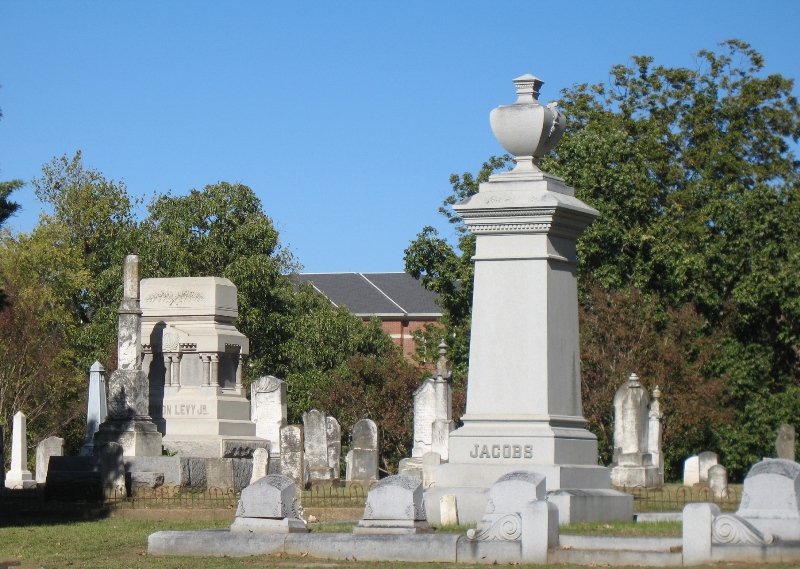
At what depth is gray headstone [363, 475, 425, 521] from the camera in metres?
13.5

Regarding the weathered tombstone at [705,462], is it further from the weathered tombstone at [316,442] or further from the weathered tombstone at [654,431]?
the weathered tombstone at [316,442]

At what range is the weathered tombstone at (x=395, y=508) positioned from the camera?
13.5 metres

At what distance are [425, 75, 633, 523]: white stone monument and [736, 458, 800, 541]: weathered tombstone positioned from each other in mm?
1948

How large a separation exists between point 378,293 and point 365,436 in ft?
186

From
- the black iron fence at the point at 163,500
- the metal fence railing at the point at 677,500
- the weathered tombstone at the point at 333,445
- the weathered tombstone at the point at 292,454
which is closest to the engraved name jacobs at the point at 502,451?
the metal fence railing at the point at 677,500

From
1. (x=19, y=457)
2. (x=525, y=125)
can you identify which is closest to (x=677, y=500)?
(x=525, y=125)

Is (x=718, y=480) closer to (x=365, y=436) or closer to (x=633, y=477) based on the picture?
(x=633, y=477)

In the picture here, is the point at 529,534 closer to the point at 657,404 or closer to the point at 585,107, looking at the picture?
the point at 657,404

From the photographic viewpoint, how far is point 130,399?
84.3 ft

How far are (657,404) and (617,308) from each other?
7.38 m

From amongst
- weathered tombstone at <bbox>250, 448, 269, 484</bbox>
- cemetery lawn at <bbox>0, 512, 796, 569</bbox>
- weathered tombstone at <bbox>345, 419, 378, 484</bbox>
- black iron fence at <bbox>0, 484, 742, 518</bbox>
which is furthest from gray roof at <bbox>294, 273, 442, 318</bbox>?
cemetery lawn at <bbox>0, 512, 796, 569</bbox>

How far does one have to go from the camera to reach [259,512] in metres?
14.1

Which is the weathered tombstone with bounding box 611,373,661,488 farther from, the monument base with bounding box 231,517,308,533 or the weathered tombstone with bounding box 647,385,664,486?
the monument base with bounding box 231,517,308,533

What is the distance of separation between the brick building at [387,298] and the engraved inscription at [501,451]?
6562cm
